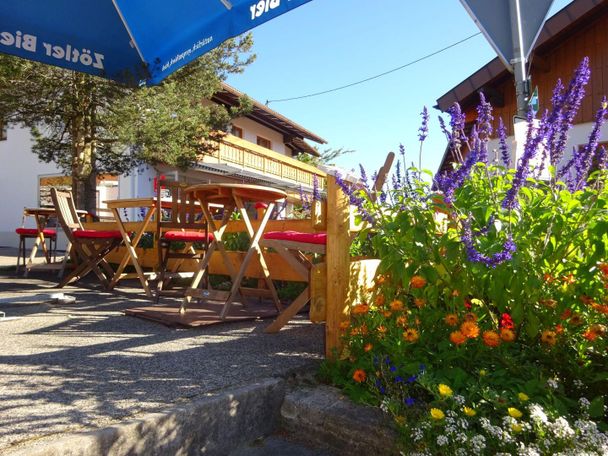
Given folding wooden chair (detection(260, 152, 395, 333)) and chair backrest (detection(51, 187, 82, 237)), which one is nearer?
folding wooden chair (detection(260, 152, 395, 333))

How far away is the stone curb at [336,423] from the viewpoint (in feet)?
5.15

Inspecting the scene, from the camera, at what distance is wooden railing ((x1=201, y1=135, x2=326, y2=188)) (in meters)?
16.0

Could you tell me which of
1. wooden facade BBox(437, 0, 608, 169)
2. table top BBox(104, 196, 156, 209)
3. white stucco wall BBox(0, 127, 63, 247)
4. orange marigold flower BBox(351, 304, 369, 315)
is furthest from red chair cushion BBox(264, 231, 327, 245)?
white stucco wall BBox(0, 127, 63, 247)

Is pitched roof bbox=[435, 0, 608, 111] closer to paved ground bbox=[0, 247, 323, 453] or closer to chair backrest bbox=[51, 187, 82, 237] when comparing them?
chair backrest bbox=[51, 187, 82, 237]

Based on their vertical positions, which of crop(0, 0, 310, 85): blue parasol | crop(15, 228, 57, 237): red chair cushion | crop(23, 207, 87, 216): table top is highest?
crop(0, 0, 310, 85): blue parasol

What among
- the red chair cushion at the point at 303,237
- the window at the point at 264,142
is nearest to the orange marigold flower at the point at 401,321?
the red chair cushion at the point at 303,237

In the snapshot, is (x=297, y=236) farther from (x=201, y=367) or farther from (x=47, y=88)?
(x=47, y=88)

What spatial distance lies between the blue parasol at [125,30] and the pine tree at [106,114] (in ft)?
13.2

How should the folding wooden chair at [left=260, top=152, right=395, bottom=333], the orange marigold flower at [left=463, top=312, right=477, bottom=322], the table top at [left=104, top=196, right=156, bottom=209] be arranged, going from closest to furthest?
the orange marigold flower at [left=463, top=312, right=477, bottom=322]
the folding wooden chair at [left=260, top=152, right=395, bottom=333]
the table top at [left=104, top=196, right=156, bottom=209]

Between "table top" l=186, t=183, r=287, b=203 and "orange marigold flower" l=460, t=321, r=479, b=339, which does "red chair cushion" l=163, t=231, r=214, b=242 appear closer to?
"table top" l=186, t=183, r=287, b=203

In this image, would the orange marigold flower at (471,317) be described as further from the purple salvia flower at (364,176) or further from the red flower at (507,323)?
the purple salvia flower at (364,176)

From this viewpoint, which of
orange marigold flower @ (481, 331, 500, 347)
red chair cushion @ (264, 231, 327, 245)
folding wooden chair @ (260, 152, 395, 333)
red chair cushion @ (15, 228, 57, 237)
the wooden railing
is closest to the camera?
orange marigold flower @ (481, 331, 500, 347)

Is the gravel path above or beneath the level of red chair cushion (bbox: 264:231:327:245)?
beneath

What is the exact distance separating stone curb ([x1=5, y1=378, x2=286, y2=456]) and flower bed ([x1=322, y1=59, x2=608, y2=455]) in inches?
12.9
